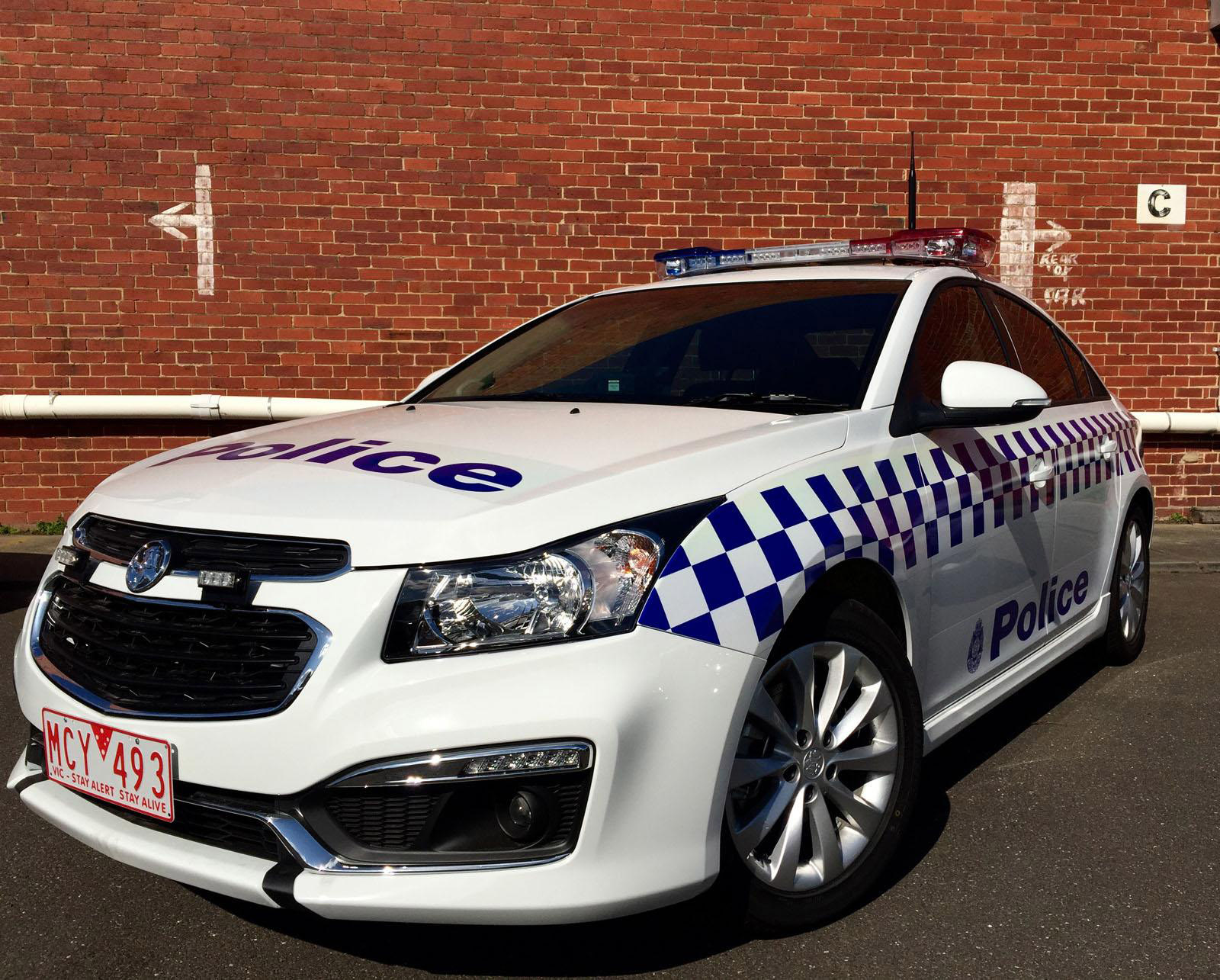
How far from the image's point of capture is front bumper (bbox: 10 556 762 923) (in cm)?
194

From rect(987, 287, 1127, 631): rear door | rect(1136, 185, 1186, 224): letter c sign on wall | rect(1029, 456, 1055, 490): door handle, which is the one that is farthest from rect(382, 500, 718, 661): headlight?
rect(1136, 185, 1186, 224): letter c sign on wall

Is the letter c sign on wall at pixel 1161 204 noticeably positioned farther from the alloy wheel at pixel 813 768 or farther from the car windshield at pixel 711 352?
the alloy wheel at pixel 813 768

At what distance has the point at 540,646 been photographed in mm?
1990

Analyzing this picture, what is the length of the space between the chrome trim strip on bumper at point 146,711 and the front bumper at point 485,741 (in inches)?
0.6

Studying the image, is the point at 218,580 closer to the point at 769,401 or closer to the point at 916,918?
the point at 769,401

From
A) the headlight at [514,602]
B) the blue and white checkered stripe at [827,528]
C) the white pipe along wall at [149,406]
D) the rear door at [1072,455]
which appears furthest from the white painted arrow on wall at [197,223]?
the headlight at [514,602]

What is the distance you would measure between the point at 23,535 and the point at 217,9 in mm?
3764

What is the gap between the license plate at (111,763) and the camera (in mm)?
2092

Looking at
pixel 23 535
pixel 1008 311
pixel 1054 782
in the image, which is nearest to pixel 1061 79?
pixel 1008 311

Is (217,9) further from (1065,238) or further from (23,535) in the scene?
(1065,238)

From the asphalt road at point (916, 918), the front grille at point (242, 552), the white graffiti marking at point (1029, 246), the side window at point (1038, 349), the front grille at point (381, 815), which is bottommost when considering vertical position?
the asphalt road at point (916, 918)

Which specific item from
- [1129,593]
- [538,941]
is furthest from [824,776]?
[1129,593]

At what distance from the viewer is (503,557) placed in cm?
203

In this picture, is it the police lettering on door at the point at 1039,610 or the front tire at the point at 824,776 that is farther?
the police lettering on door at the point at 1039,610
